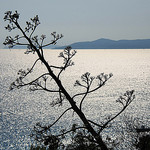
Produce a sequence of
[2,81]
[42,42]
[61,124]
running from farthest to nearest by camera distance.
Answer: [2,81] < [61,124] < [42,42]

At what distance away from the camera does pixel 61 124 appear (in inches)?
2029

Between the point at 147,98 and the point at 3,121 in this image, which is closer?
the point at 3,121

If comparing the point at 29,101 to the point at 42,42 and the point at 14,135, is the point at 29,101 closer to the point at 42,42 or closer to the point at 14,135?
the point at 14,135

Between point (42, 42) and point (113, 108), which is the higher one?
point (42, 42)

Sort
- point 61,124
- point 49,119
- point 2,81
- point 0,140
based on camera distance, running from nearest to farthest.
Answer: point 0,140
point 61,124
point 49,119
point 2,81

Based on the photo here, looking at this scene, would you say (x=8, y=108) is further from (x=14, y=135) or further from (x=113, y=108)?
(x=113, y=108)

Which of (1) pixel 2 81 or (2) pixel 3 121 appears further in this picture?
(1) pixel 2 81

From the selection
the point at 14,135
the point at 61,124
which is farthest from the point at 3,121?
the point at 61,124

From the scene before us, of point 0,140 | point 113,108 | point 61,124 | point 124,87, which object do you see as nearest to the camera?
point 0,140

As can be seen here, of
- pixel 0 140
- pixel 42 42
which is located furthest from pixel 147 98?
pixel 42 42

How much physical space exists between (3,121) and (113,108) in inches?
1081

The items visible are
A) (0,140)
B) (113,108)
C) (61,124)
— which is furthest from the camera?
(113,108)

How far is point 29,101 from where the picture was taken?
7338 cm

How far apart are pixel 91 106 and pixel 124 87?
30056mm
